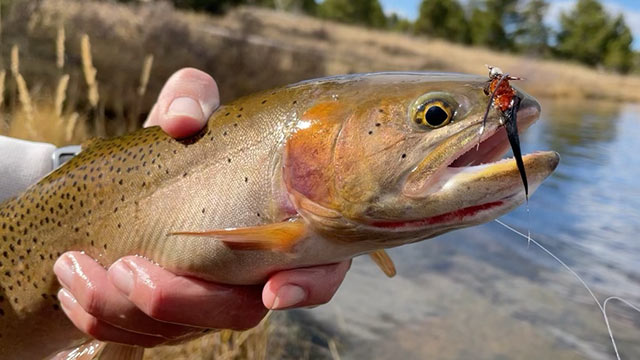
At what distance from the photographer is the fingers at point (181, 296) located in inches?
67.6

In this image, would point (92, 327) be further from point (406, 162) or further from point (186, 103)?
point (406, 162)

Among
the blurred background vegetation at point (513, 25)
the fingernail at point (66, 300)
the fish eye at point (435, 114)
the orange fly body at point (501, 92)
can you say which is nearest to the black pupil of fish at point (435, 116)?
the fish eye at point (435, 114)

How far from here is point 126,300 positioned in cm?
183

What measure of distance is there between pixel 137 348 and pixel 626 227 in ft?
23.4

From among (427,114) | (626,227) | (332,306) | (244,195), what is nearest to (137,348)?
(244,195)

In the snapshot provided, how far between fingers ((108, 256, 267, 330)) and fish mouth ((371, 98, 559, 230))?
1.94ft

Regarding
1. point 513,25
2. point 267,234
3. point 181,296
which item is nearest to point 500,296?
point 181,296

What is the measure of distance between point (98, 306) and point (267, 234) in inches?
28.6

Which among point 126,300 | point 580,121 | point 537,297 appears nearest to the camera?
point 126,300

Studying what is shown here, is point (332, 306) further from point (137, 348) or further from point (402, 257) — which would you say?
point (137, 348)

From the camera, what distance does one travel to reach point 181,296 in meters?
1.72

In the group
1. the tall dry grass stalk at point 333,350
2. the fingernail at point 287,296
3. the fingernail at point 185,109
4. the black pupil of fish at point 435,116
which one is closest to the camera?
the black pupil of fish at point 435,116

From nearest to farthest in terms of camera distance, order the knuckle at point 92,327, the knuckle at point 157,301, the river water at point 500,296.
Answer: the knuckle at point 157,301
the knuckle at point 92,327
the river water at point 500,296

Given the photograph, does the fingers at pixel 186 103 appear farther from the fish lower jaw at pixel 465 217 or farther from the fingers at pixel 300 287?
the fish lower jaw at pixel 465 217
